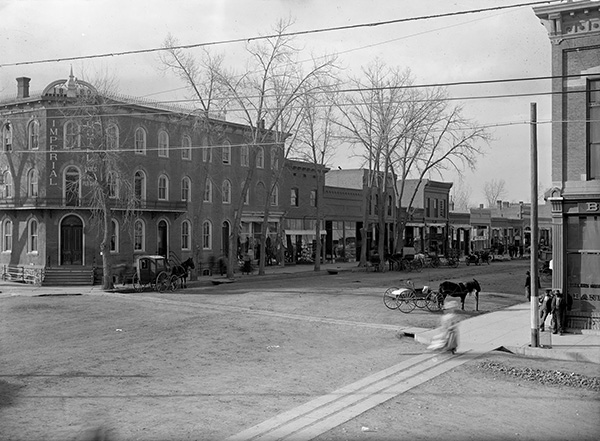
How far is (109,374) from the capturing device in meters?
13.0

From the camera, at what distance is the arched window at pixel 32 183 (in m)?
36.1

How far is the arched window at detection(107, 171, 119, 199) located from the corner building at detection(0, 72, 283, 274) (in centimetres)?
29

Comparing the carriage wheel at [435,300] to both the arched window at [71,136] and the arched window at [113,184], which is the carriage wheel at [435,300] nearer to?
the arched window at [113,184]

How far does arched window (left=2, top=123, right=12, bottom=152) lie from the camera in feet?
123

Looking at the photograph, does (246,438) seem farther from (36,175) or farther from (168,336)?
(36,175)

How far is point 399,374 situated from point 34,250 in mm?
28266

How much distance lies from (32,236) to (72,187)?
3517 millimetres

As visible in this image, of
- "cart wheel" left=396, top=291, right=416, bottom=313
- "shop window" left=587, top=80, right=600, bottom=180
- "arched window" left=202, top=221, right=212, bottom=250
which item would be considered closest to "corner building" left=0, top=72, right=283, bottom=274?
"arched window" left=202, top=221, right=212, bottom=250

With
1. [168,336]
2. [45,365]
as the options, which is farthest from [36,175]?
[45,365]

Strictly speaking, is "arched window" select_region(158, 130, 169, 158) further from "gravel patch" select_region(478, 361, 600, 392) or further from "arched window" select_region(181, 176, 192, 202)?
"gravel patch" select_region(478, 361, 600, 392)

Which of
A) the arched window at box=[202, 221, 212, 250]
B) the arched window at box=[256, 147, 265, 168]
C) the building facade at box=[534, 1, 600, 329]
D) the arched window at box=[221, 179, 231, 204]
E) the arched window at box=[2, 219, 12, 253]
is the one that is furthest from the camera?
the arched window at box=[256, 147, 265, 168]

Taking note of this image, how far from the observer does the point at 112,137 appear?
33.2 metres

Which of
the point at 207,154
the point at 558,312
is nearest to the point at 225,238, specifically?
the point at 207,154

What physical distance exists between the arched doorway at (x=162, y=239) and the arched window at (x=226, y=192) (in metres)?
6.17
